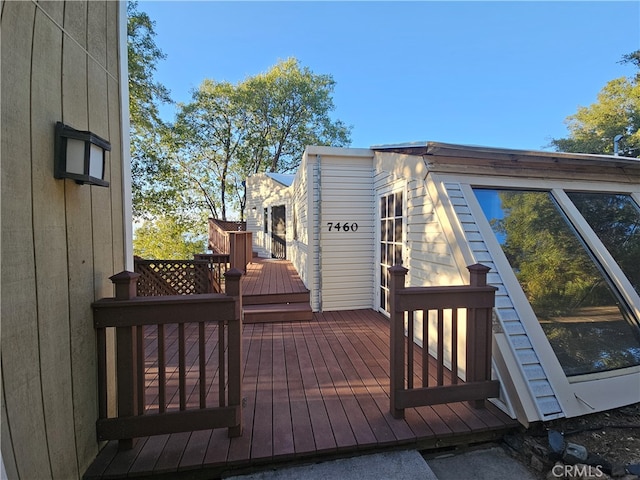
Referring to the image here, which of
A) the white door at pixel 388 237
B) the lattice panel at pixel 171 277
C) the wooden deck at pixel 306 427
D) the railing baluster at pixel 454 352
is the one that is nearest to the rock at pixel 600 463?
the wooden deck at pixel 306 427

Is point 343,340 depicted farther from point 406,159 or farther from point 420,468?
point 406,159

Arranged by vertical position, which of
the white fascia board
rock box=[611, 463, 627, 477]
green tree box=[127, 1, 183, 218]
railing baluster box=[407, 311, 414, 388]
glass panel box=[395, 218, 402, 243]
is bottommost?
rock box=[611, 463, 627, 477]

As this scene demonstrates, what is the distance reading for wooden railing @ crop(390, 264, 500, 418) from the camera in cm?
199

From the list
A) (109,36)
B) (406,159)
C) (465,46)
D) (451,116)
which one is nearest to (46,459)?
(109,36)

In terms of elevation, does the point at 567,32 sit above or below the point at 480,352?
above

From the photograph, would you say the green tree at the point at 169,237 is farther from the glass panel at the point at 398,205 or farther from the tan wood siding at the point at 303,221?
the glass panel at the point at 398,205

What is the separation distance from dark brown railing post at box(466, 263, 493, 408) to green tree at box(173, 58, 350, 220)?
57.2ft

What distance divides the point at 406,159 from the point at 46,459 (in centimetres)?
383

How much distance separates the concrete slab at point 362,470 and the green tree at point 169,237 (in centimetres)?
1689

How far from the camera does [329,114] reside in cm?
1856

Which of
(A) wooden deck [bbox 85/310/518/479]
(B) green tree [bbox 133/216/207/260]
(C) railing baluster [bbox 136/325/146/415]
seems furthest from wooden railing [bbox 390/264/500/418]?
(B) green tree [bbox 133/216/207/260]

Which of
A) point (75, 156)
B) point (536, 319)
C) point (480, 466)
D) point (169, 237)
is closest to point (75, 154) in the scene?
point (75, 156)

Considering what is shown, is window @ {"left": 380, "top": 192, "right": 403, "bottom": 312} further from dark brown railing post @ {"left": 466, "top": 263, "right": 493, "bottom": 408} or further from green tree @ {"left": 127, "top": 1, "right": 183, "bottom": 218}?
green tree @ {"left": 127, "top": 1, "right": 183, "bottom": 218}

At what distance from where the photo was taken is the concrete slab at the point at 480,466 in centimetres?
169
